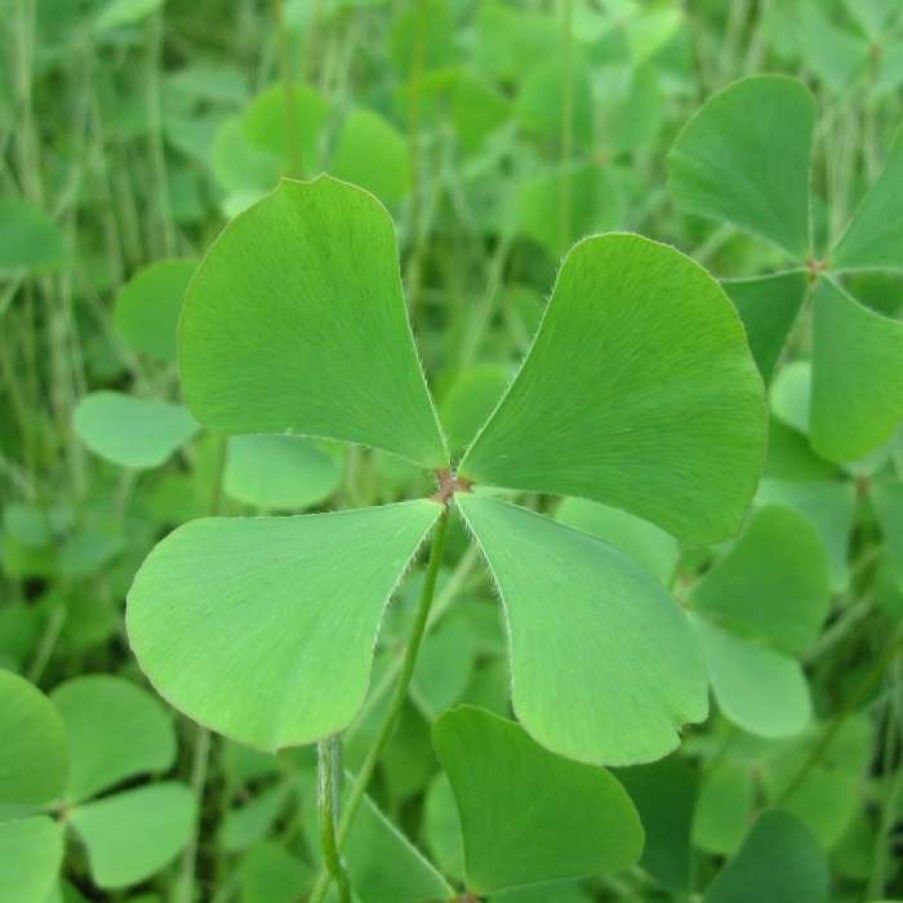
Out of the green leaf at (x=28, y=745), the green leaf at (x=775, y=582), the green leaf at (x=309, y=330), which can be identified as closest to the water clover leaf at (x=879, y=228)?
the green leaf at (x=775, y=582)

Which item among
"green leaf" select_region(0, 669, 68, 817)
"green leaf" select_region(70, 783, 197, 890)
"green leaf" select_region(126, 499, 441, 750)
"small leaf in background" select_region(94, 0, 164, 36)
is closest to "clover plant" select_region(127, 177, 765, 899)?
"green leaf" select_region(126, 499, 441, 750)

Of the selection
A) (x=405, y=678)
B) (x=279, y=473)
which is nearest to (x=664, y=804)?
(x=405, y=678)

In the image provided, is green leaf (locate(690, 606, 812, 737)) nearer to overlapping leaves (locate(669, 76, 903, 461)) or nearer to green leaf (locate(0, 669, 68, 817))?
overlapping leaves (locate(669, 76, 903, 461))

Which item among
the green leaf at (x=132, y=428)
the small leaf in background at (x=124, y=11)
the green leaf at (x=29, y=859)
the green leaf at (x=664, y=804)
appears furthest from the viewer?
the small leaf in background at (x=124, y=11)

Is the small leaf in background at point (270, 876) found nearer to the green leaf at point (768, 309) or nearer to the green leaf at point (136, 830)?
the green leaf at point (136, 830)

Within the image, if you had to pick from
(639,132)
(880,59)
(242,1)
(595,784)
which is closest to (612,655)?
(595,784)

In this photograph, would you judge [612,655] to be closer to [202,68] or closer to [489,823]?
[489,823]

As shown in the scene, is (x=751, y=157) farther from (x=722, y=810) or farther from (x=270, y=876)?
(x=270, y=876)
